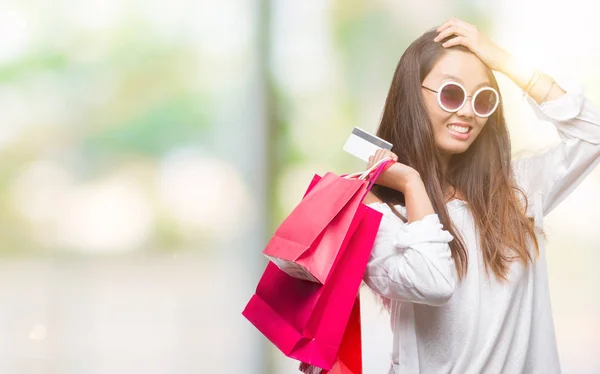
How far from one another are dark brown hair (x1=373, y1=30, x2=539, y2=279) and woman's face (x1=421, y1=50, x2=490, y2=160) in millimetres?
13

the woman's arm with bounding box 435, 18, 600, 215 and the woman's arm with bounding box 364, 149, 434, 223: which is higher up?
the woman's arm with bounding box 435, 18, 600, 215

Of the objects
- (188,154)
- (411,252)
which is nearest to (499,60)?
(411,252)

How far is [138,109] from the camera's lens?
199 cm

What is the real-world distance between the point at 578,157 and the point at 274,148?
1.16m

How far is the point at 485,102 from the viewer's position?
140 centimetres

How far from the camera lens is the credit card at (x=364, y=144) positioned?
55.4 inches

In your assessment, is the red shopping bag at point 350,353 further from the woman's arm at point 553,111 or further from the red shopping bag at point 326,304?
the woman's arm at point 553,111

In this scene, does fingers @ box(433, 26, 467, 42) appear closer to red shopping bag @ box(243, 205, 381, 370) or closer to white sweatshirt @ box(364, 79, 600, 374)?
white sweatshirt @ box(364, 79, 600, 374)

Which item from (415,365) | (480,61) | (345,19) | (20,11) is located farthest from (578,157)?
(20,11)

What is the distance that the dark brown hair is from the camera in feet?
4.54

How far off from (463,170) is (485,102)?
0.50 feet

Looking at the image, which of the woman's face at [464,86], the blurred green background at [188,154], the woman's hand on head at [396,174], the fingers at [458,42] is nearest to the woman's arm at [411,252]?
the woman's hand on head at [396,174]

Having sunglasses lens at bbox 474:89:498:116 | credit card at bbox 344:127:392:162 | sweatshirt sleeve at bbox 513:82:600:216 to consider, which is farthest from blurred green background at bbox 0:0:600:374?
credit card at bbox 344:127:392:162

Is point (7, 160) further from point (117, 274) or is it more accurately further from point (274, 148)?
point (274, 148)
